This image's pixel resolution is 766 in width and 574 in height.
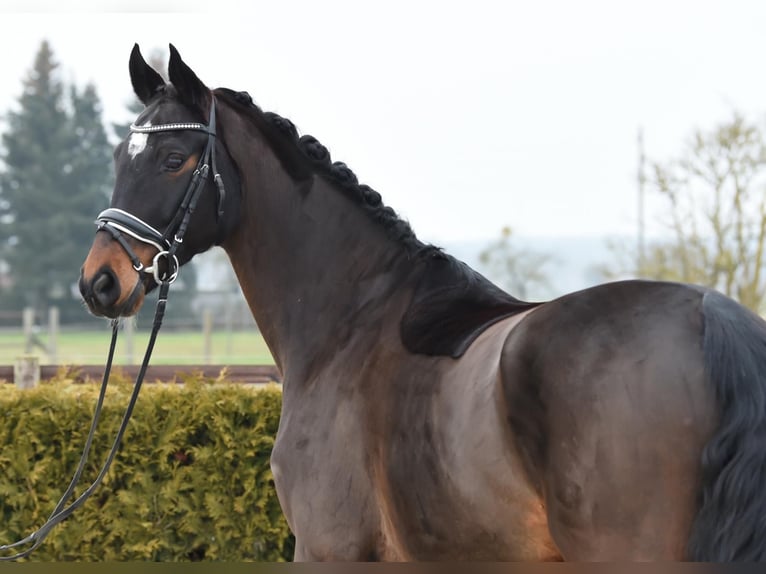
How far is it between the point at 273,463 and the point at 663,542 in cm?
141

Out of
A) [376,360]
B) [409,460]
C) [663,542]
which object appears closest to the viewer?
[663,542]

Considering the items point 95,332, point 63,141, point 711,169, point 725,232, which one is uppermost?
point 63,141

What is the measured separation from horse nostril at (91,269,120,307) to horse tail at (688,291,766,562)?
189 cm

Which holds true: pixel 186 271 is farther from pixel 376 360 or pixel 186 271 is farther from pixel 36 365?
pixel 376 360

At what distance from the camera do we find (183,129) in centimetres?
329

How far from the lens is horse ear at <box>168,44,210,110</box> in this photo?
330 cm

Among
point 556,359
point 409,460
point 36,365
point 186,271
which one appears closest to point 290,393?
point 409,460

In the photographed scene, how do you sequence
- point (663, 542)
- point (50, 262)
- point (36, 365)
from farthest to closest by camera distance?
1. point (50, 262)
2. point (36, 365)
3. point (663, 542)

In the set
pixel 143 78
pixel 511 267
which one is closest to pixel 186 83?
pixel 143 78

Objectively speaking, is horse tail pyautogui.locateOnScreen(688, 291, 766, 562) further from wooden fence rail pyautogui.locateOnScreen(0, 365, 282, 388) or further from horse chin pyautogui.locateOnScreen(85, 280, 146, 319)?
wooden fence rail pyautogui.locateOnScreen(0, 365, 282, 388)

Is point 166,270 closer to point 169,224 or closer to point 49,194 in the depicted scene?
point 169,224

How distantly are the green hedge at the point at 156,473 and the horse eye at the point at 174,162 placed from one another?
194 centimetres

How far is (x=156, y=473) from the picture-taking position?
4.98 meters

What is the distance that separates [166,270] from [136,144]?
452mm
